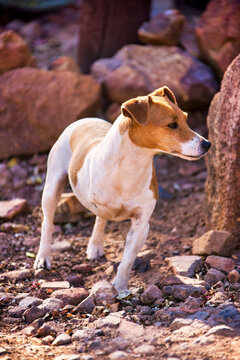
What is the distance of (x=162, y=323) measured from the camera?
13.6 ft

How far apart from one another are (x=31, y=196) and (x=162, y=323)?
14.4ft

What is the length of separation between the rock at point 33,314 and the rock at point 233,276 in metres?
1.74

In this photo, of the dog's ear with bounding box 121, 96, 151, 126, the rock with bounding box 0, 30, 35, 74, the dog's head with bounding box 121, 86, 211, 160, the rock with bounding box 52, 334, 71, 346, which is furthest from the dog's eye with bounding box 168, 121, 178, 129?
the rock with bounding box 0, 30, 35, 74

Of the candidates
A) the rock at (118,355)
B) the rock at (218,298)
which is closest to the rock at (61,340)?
the rock at (118,355)

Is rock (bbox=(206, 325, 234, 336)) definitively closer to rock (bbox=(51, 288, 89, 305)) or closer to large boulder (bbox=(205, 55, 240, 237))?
rock (bbox=(51, 288, 89, 305))

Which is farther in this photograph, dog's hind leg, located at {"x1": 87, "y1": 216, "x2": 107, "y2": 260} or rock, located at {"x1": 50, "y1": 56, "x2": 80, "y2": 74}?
rock, located at {"x1": 50, "y1": 56, "x2": 80, "y2": 74}

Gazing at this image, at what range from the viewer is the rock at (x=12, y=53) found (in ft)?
29.9

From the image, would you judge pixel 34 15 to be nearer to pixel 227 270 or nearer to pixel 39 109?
pixel 39 109

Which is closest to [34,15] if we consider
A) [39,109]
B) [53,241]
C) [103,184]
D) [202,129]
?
[39,109]

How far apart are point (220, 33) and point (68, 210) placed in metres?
3.89

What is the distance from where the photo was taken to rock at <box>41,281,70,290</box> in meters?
5.09

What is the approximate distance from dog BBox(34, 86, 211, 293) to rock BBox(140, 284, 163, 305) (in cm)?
29

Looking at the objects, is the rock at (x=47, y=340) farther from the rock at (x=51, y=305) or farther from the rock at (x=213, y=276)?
the rock at (x=213, y=276)

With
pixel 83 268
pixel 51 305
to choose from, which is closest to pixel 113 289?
pixel 51 305
